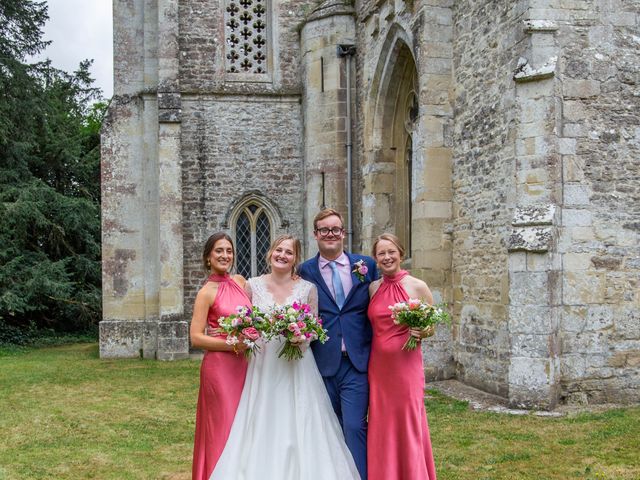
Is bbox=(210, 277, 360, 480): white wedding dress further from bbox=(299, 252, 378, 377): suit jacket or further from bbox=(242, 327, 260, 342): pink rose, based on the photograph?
bbox=(242, 327, 260, 342): pink rose

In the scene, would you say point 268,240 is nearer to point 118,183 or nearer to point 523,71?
point 118,183

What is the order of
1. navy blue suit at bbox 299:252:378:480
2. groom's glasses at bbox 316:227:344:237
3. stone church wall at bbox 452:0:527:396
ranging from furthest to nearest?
stone church wall at bbox 452:0:527:396 < groom's glasses at bbox 316:227:344:237 < navy blue suit at bbox 299:252:378:480

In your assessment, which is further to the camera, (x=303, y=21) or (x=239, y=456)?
(x=303, y=21)

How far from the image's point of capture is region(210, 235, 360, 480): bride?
4.94m

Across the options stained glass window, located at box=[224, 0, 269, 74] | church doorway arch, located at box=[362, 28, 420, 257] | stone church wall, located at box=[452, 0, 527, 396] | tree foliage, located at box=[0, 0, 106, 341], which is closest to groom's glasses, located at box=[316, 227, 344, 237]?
stone church wall, located at box=[452, 0, 527, 396]

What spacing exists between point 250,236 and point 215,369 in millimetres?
12066

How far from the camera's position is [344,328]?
518 centimetres

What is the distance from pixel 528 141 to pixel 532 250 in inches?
53.1

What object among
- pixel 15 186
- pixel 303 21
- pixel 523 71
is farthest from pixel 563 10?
pixel 15 186

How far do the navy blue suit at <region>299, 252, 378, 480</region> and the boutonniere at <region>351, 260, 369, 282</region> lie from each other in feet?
A: 0.10

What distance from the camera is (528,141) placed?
928 cm

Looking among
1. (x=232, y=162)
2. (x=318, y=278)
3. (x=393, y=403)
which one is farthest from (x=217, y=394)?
(x=232, y=162)

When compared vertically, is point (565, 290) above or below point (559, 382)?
above

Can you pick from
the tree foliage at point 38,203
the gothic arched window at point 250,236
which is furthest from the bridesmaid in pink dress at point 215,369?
the tree foliage at point 38,203
